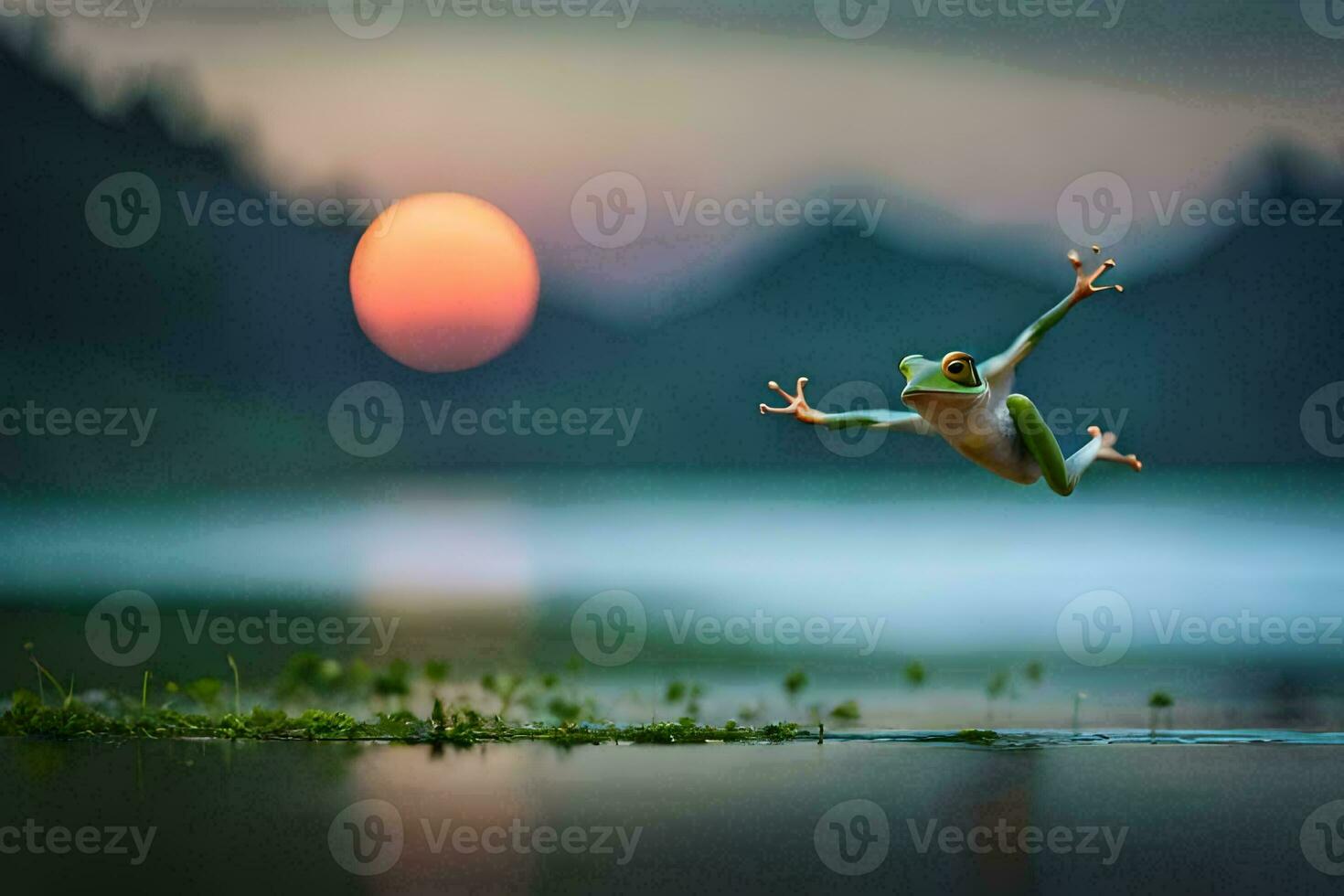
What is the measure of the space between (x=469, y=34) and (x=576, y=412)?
0.85 meters

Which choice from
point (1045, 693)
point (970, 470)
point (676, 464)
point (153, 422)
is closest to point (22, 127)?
point (153, 422)

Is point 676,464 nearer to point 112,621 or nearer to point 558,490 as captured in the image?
point 558,490
